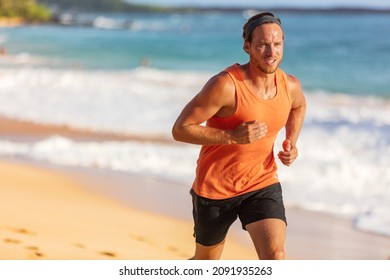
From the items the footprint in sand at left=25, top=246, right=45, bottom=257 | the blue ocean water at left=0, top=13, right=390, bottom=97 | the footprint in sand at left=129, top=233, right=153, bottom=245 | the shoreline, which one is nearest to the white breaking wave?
the footprint in sand at left=129, top=233, right=153, bottom=245

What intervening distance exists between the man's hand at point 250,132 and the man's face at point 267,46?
26 centimetres

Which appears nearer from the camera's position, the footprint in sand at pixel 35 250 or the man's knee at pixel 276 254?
the man's knee at pixel 276 254

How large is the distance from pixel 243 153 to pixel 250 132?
0.87 feet

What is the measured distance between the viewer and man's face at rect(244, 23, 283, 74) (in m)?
3.63

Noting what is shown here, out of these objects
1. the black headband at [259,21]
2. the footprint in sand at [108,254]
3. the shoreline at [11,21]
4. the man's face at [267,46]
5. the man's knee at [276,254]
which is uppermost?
the shoreline at [11,21]

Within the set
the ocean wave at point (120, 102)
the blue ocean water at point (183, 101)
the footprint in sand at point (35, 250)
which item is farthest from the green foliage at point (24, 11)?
the footprint in sand at point (35, 250)

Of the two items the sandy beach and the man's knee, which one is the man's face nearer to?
the man's knee

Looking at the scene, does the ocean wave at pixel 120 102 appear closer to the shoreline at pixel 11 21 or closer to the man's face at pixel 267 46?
the man's face at pixel 267 46

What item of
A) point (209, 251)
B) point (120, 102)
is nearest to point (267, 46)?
point (209, 251)

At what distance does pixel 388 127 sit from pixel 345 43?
83.3ft

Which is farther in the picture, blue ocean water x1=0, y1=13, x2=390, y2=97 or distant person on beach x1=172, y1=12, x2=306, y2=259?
blue ocean water x1=0, y1=13, x2=390, y2=97

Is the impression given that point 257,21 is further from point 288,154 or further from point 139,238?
point 139,238

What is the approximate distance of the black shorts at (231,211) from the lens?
387 cm
